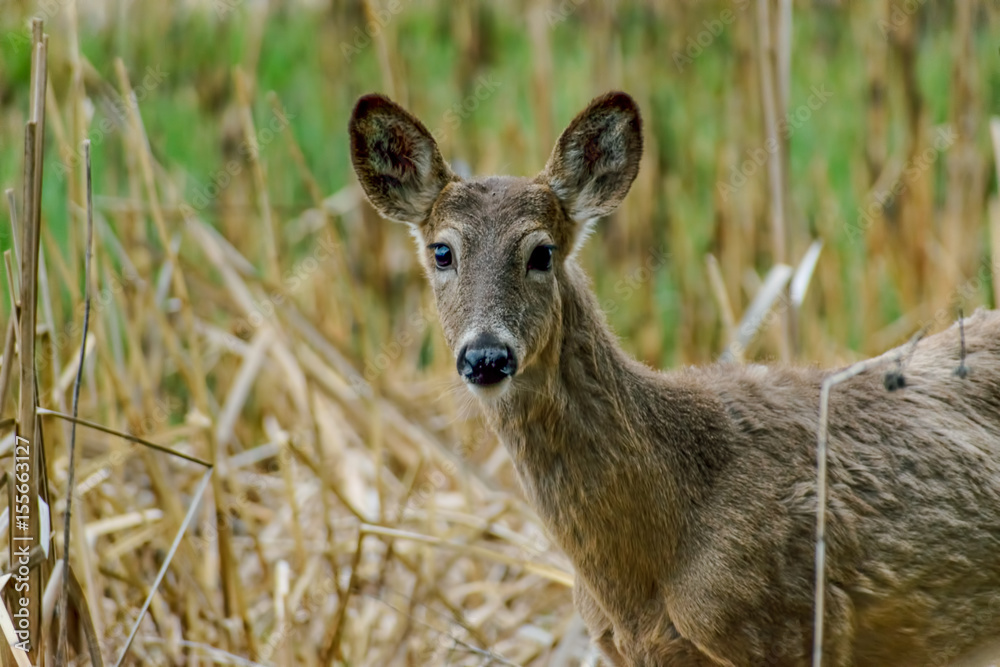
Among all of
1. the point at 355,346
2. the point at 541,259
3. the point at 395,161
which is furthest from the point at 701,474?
the point at 355,346

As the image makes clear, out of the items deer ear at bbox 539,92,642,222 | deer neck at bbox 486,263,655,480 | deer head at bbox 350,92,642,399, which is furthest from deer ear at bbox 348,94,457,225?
deer neck at bbox 486,263,655,480

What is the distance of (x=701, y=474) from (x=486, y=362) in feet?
3.16

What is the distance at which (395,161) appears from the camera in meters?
4.52

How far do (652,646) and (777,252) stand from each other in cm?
267

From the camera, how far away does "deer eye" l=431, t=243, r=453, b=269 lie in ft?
13.9

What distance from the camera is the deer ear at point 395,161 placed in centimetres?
438

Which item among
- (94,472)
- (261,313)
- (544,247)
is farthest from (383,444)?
(544,247)

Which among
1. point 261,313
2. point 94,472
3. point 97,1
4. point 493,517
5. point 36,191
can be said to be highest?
point 97,1

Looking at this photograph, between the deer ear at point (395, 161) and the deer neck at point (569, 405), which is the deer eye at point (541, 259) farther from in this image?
the deer ear at point (395, 161)

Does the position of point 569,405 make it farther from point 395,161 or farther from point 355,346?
point 355,346

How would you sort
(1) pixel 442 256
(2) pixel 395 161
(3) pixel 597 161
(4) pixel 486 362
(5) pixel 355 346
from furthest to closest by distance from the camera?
1. (5) pixel 355 346
2. (2) pixel 395 161
3. (3) pixel 597 161
4. (1) pixel 442 256
5. (4) pixel 486 362

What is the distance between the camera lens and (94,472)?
5883 mm

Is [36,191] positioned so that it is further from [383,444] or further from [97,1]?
[97,1]

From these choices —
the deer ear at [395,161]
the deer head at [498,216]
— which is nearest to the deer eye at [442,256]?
the deer head at [498,216]
